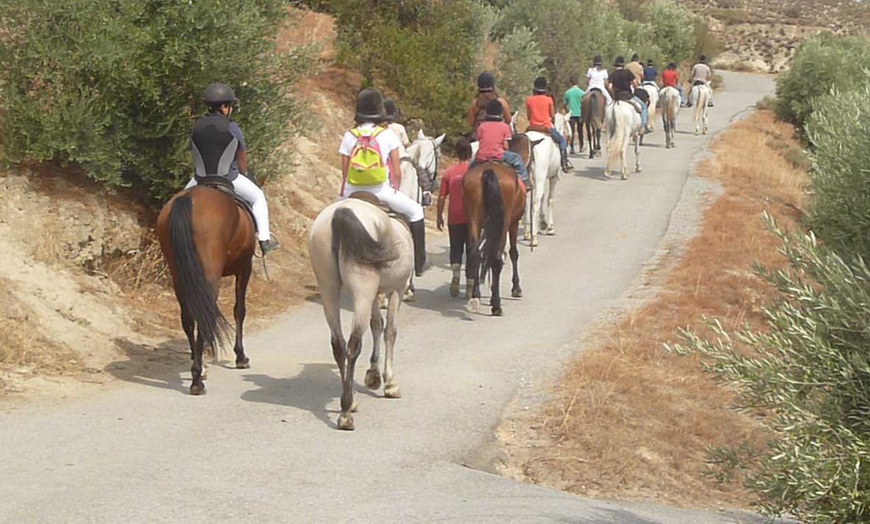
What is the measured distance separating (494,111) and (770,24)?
3086 inches

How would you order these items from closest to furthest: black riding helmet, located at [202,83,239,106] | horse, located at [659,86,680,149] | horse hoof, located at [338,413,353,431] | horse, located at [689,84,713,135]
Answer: horse hoof, located at [338,413,353,431] → black riding helmet, located at [202,83,239,106] → horse, located at [659,86,680,149] → horse, located at [689,84,713,135]

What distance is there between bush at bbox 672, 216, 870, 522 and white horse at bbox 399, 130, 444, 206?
25.1 ft

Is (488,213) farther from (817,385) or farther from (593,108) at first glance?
(593,108)

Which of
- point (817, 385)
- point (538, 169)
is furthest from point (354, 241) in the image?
point (538, 169)

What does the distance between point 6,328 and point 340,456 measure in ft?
13.1

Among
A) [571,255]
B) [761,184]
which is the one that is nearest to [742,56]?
[761,184]

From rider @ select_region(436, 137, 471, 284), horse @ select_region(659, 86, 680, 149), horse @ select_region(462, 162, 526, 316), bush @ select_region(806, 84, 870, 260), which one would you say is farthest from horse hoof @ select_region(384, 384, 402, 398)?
horse @ select_region(659, 86, 680, 149)

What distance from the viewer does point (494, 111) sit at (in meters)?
13.6

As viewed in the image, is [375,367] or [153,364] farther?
[153,364]

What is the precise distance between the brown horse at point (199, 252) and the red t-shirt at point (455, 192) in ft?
14.3

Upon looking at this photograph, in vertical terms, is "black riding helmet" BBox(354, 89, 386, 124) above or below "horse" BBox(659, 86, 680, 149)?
above

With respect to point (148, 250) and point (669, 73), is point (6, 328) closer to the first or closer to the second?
point (148, 250)

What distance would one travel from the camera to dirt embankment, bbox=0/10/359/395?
9.91 m

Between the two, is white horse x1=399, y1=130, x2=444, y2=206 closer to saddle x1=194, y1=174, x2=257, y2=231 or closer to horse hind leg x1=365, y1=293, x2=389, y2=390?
saddle x1=194, y1=174, x2=257, y2=231
